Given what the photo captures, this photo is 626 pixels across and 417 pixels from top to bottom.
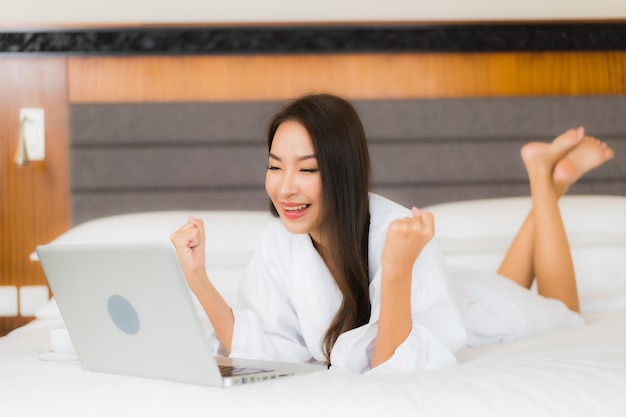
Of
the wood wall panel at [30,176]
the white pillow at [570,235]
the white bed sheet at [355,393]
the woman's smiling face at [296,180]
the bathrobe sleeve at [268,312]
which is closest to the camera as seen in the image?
the white bed sheet at [355,393]

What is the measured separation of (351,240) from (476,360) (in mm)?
299

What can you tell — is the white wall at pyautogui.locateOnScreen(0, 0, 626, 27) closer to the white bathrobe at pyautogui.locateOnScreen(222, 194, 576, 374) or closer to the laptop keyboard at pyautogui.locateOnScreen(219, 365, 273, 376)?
the white bathrobe at pyautogui.locateOnScreen(222, 194, 576, 374)

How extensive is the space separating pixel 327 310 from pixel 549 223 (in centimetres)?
84

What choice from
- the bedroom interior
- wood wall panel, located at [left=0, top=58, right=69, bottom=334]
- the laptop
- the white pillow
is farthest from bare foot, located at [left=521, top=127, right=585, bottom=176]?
wood wall panel, located at [left=0, top=58, right=69, bottom=334]

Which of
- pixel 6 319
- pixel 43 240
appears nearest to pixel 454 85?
pixel 43 240

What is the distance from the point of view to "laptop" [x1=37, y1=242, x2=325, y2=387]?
104 cm

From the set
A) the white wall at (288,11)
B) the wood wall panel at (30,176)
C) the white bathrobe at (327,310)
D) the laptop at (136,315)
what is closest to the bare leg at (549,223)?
the white bathrobe at (327,310)

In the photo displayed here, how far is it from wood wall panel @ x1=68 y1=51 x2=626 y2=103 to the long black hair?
1.36 metres

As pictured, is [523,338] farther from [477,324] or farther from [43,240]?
[43,240]

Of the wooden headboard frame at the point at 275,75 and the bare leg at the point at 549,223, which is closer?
the bare leg at the point at 549,223

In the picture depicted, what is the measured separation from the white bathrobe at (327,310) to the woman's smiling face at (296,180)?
0.45 ft

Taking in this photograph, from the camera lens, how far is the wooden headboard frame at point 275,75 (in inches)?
110

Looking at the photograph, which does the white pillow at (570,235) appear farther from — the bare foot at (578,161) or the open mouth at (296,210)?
the open mouth at (296,210)

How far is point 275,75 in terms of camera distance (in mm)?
2869
